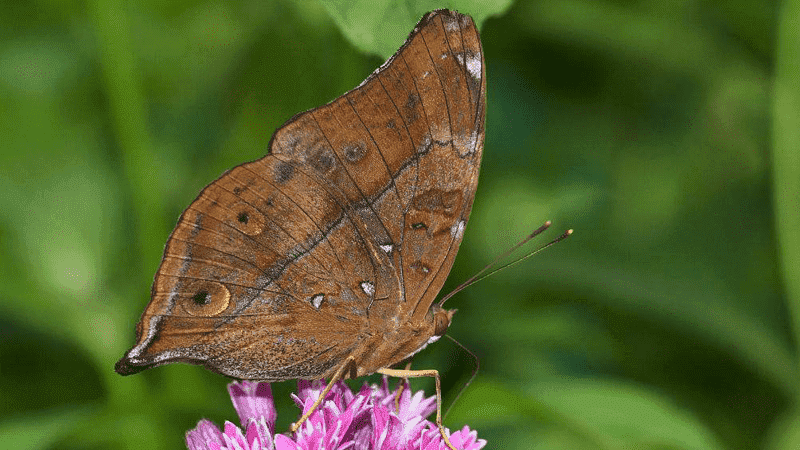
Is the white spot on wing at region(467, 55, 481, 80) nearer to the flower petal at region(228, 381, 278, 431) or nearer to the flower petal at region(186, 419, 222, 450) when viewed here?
the flower petal at region(228, 381, 278, 431)

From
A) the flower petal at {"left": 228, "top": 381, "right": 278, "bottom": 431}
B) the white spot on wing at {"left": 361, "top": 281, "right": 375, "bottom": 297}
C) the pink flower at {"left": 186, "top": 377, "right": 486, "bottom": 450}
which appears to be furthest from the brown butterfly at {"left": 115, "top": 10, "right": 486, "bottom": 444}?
the flower petal at {"left": 228, "top": 381, "right": 278, "bottom": 431}

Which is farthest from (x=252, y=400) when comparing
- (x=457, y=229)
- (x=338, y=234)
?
(x=457, y=229)

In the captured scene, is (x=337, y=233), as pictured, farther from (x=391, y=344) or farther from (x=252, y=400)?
(x=252, y=400)

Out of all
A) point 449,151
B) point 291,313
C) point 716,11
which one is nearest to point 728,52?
point 716,11

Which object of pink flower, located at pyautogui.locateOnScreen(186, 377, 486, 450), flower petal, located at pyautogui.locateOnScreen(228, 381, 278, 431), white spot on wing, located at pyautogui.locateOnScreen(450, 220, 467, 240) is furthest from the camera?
flower petal, located at pyautogui.locateOnScreen(228, 381, 278, 431)

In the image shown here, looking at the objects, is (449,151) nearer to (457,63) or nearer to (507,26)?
(457,63)

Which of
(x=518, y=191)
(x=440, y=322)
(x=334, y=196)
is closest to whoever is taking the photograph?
(x=334, y=196)

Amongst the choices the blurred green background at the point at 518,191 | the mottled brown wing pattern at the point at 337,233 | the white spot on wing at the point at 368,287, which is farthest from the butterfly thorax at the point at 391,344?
the blurred green background at the point at 518,191
